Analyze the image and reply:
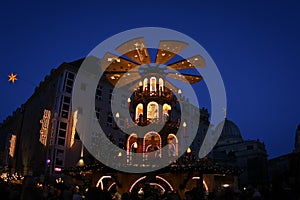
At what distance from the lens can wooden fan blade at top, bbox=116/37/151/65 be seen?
26011 millimetres

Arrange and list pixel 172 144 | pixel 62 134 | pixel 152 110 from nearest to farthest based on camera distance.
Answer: pixel 172 144
pixel 152 110
pixel 62 134

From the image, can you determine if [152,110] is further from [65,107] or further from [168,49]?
[65,107]

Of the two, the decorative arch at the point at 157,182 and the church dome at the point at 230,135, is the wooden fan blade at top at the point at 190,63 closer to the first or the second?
the decorative arch at the point at 157,182

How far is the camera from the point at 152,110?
2822 centimetres

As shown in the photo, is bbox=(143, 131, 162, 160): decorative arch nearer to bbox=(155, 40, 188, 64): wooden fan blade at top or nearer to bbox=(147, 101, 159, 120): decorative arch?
bbox=(147, 101, 159, 120): decorative arch

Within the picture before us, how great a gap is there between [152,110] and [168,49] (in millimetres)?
5568

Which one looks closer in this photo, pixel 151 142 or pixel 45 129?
pixel 151 142

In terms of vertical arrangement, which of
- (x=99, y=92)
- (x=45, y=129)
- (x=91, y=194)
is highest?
(x=99, y=92)

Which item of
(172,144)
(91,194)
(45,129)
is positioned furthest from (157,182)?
(45,129)

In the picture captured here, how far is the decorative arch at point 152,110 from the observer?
2794 cm

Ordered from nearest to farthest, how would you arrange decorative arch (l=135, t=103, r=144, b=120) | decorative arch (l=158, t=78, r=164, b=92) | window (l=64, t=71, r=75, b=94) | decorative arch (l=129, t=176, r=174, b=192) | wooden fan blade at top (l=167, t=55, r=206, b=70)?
decorative arch (l=129, t=176, r=174, b=192) → wooden fan blade at top (l=167, t=55, r=206, b=70) → decorative arch (l=135, t=103, r=144, b=120) → decorative arch (l=158, t=78, r=164, b=92) → window (l=64, t=71, r=75, b=94)

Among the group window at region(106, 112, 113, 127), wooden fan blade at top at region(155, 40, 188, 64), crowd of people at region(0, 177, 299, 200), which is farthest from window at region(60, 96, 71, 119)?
crowd of people at region(0, 177, 299, 200)

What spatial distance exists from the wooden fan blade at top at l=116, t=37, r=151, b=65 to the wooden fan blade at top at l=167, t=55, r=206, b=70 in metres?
2.54

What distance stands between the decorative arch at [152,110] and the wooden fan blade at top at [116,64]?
12.6 ft
